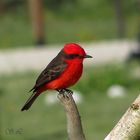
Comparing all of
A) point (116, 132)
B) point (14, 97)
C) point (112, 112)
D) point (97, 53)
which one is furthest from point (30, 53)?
point (116, 132)

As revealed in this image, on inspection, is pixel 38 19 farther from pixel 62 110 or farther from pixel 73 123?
pixel 73 123

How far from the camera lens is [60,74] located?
4047mm

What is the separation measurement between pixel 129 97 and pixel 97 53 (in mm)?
7673

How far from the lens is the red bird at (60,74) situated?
11.8 ft

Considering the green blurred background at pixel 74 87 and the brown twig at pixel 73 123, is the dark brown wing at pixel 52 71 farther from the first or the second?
the brown twig at pixel 73 123

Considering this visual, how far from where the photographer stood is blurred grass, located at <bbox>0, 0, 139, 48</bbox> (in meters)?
29.5

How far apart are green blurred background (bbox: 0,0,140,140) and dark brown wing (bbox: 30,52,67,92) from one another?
10.4 inches

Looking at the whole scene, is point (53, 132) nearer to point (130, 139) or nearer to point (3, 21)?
point (130, 139)

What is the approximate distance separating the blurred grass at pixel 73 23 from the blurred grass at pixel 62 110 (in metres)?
11.3

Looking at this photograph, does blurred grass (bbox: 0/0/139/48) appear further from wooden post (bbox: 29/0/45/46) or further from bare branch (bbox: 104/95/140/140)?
bare branch (bbox: 104/95/140/140)

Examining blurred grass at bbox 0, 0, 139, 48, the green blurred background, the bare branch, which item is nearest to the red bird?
the green blurred background

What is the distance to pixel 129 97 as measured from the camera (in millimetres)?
14516

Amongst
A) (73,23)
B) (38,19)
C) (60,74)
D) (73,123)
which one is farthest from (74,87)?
(73,23)

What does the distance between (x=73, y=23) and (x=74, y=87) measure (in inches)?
747
